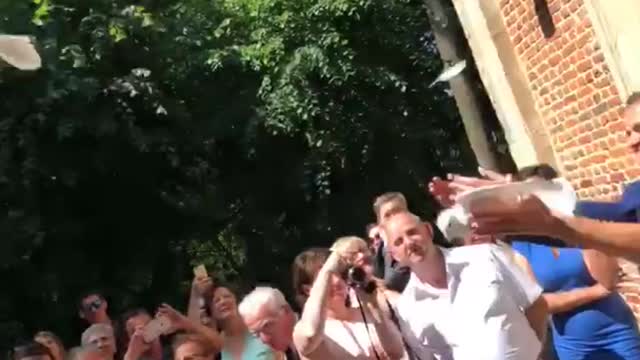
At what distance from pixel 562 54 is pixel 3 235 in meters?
6.58

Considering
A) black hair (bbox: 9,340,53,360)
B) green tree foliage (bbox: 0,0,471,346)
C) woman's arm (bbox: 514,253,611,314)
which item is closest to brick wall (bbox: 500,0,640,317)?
woman's arm (bbox: 514,253,611,314)

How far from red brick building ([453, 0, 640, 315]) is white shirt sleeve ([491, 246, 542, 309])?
2899mm

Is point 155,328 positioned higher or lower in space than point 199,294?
lower

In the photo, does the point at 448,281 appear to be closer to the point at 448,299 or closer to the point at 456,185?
the point at 448,299

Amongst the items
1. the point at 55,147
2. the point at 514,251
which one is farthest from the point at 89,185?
the point at 514,251

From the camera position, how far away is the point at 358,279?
473 centimetres

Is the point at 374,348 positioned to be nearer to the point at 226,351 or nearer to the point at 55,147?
the point at 226,351

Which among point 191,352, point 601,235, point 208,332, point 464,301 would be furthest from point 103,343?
point 601,235

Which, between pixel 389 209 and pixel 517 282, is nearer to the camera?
pixel 517 282

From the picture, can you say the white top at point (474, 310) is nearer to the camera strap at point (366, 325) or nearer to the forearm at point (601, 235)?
the camera strap at point (366, 325)

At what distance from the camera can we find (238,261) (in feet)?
59.1

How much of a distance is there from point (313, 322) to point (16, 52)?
252cm

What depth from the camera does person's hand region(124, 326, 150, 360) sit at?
6.26 m

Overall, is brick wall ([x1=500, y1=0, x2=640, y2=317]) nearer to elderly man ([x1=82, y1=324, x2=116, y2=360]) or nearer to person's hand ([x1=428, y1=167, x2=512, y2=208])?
elderly man ([x1=82, y1=324, x2=116, y2=360])
